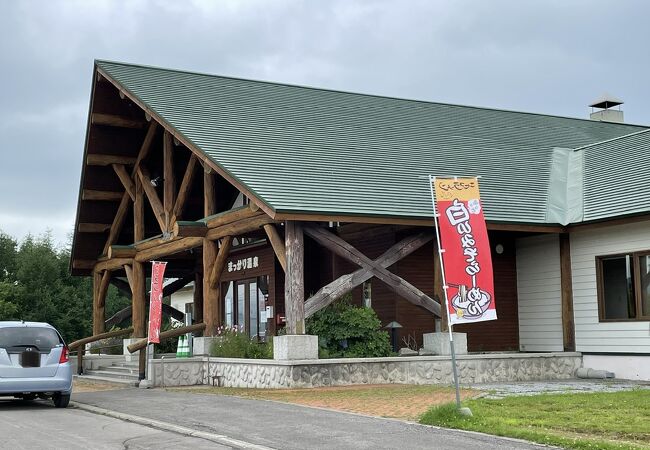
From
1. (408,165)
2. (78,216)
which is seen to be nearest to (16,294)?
(78,216)

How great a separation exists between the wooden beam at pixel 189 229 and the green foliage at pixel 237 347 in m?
2.39

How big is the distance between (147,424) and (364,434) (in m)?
3.49

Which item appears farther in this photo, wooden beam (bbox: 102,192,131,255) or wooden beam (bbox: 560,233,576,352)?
wooden beam (bbox: 102,192,131,255)

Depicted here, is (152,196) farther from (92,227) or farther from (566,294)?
(566,294)

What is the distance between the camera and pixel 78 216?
2795 centimetres

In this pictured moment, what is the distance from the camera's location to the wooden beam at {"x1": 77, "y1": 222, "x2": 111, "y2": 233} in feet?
93.1

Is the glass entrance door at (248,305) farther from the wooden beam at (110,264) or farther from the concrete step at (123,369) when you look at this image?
the wooden beam at (110,264)

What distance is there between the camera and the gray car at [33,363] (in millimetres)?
14312

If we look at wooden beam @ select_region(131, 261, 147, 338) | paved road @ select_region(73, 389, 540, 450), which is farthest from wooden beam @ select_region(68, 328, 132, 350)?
paved road @ select_region(73, 389, 540, 450)

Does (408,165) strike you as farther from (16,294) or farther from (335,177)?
(16,294)

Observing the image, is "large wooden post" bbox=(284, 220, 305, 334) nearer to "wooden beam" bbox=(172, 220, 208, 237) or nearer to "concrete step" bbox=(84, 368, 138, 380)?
"wooden beam" bbox=(172, 220, 208, 237)

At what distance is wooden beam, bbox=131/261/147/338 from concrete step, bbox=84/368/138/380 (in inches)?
58.5

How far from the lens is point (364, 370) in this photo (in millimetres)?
17328

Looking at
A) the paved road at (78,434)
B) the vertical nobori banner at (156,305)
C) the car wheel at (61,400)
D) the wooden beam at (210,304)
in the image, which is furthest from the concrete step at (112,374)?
the paved road at (78,434)
